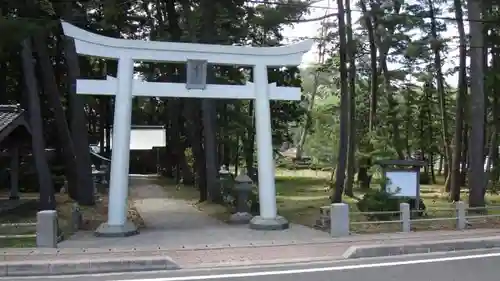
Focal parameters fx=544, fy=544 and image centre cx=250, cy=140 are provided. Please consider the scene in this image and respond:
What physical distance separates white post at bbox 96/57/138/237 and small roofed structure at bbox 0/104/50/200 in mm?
7427

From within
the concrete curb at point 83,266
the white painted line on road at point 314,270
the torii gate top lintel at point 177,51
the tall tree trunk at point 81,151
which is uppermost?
the torii gate top lintel at point 177,51

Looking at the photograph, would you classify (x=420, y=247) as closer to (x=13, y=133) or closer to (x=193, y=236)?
(x=193, y=236)

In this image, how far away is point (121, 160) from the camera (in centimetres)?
1402

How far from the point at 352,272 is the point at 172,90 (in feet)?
24.9

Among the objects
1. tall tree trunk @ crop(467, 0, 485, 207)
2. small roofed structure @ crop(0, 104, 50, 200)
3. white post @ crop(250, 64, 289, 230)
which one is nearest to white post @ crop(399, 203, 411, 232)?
white post @ crop(250, 64, 289, 230)

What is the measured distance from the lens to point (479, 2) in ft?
63.1

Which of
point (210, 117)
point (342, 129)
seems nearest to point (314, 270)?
point (342, 129)

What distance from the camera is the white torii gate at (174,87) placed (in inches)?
548

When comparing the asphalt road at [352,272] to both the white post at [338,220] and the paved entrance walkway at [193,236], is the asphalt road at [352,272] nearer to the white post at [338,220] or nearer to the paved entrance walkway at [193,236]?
the paved entrance walkway at [193,236]

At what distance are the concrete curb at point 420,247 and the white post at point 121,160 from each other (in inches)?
232

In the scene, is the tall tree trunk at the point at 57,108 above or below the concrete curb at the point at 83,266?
above

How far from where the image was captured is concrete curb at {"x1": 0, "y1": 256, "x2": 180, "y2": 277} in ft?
30.7

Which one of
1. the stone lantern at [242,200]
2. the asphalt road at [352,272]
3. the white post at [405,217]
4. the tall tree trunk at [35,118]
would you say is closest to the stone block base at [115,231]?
the stone lantern at [242,200]

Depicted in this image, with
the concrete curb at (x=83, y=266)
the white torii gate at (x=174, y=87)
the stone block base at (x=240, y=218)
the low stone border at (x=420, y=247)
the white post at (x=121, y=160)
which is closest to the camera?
the concrete curb at (x=83, y=266)
